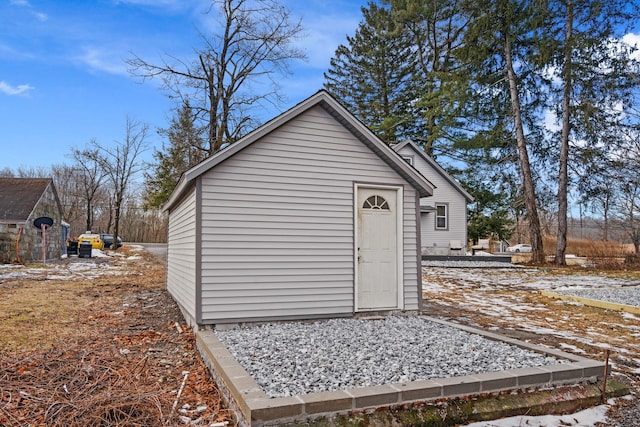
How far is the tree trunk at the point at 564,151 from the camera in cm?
1706

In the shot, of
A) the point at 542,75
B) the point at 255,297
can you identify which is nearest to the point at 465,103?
the point at 542,75

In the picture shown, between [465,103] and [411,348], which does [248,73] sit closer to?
[465,103]

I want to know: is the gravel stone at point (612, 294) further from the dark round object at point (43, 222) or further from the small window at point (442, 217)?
the dark round object at point (43, 222)

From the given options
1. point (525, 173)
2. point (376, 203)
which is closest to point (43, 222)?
point (376, 203)

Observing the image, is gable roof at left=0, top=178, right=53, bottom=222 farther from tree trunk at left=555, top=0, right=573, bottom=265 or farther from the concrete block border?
tree trunk at left=555, top=0, right=573, bottom=265

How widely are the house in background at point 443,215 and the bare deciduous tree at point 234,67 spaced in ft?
23.5

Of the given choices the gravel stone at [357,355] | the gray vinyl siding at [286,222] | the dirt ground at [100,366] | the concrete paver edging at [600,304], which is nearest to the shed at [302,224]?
the gray vinyl siding at [286,222]

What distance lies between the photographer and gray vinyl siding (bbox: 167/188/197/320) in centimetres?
594

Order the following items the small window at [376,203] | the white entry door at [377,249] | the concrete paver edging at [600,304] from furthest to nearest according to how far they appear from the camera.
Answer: the concrete paver edging at [600,304], the small window at [376,203], the white entry door at [377,249]

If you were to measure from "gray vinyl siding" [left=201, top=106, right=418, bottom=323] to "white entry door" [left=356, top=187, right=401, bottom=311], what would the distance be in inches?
7.5

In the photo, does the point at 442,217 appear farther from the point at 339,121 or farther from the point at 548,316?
the point at 339,121

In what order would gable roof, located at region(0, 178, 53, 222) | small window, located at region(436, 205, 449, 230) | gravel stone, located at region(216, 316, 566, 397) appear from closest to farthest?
gravel stone, located at region(216, 316, 566, 397) < gable roof, located at region(0, 178, 53, 222) < small window, located at region(436, 205, 449, 230)

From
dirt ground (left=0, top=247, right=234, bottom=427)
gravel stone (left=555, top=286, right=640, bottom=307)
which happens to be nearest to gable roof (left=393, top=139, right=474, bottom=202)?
gravel stone (left=555, top=286, right=640, bottom=307)

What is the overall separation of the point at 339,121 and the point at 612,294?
7.27 m
